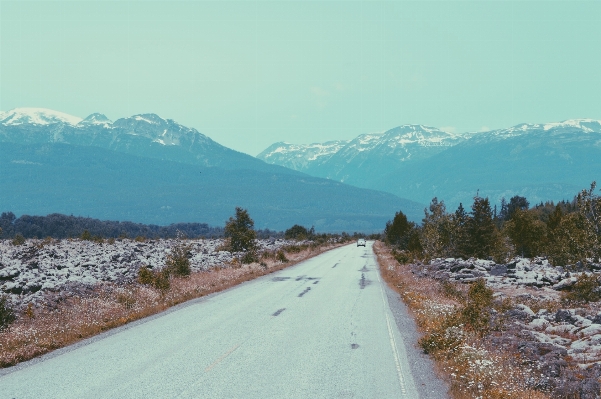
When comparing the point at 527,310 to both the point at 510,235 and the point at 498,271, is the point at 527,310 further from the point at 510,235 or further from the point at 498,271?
the point at 510,235

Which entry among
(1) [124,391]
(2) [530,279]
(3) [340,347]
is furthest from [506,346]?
(2) [530,279]

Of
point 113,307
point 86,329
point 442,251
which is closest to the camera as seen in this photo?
point 86,329

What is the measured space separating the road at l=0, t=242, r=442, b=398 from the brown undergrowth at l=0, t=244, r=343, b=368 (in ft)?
2.70

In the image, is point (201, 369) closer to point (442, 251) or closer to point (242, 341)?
point (242, 341)

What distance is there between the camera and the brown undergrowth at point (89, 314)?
45.0 ft

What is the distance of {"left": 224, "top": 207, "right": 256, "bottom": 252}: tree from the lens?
4825cm

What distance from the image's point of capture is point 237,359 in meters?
12.2

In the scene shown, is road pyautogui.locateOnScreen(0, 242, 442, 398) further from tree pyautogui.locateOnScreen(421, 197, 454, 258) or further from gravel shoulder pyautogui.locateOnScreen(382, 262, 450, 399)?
tree pyautogui.locateOnScreen(421, 197, 454, 258)

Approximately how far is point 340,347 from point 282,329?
265 centimetres

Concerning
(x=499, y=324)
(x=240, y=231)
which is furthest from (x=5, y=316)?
(x=240, y=231)

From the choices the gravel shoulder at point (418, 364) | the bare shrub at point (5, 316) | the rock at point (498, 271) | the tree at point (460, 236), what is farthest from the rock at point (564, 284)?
the bare shrub at point (5, 316)

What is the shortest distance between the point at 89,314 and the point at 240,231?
30.7 metres

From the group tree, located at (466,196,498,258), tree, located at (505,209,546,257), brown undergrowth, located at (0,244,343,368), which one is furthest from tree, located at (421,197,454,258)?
brown undergrowth, located at (0,244,343,368)

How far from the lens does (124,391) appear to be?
9.76 m
